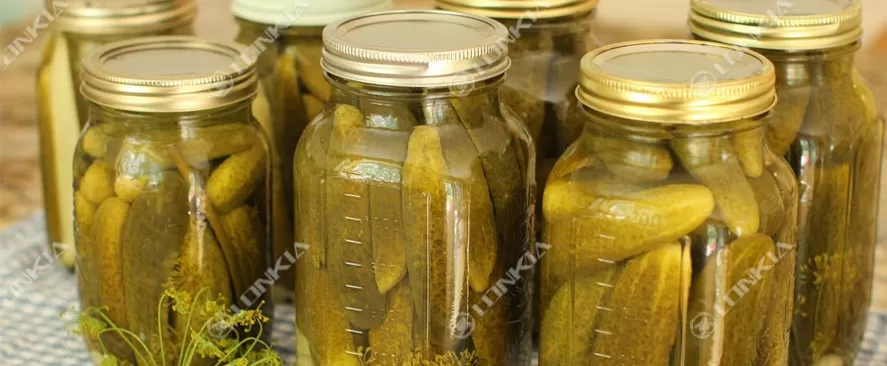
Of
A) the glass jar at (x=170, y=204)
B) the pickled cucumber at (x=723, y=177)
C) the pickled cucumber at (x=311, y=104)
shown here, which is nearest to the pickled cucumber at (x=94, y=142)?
the glass jar at (x=170, y=204)

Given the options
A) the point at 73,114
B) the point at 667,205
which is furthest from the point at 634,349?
the point at 73,114

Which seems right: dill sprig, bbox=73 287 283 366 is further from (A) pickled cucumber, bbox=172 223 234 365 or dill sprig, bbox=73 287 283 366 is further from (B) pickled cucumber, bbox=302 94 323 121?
(B) pickled cucumber, bbox=302 94 323 121

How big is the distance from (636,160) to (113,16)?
675 mm

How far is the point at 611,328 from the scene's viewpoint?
893mm

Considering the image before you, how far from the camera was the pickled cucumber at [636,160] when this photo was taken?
855mm

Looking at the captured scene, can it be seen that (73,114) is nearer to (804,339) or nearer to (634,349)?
(634,349)

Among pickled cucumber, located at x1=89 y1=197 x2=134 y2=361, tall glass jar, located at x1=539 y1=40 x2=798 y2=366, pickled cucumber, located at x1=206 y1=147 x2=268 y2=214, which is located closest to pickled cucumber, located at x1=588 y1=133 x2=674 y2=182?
tall glass jar, located at x1=539 y1=40 x2=798 y2=366

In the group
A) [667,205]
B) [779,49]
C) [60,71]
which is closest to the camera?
[667,205]

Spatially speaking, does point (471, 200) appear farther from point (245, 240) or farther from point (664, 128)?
point (245, 240)

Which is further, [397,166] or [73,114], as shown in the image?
[73,114]

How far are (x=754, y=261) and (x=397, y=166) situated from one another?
30cm

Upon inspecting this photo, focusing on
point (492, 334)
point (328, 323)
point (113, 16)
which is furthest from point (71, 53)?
point (492, 334)

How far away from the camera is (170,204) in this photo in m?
1.03

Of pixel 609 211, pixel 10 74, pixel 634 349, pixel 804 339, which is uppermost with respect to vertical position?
pixel 609 211
